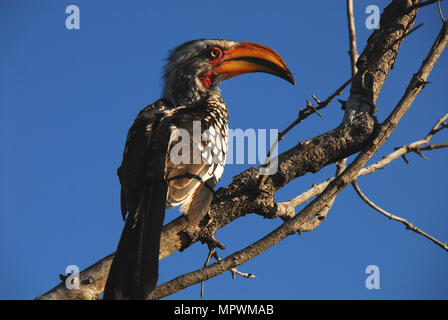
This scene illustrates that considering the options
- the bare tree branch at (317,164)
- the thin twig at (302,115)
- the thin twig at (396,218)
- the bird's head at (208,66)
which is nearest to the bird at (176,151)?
the bird's head at (208,66)

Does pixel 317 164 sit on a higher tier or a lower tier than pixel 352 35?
lower

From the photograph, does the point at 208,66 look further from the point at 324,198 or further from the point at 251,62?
the point at 324,198

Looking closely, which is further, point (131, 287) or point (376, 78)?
point (376, 78)

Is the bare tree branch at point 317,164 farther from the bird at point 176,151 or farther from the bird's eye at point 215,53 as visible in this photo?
the bird's eye at point 215,53

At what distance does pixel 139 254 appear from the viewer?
9.45ft

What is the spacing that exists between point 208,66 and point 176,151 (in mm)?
1662

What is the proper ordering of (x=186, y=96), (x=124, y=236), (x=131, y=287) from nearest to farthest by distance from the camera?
(x=131, y=287) < (x=124, y=236) < (x=186, y=96)

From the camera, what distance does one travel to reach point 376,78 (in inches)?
147

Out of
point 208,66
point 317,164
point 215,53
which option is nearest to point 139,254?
point 317,164

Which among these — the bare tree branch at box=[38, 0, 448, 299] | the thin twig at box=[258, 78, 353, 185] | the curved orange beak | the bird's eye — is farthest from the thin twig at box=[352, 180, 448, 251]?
the bird's eye

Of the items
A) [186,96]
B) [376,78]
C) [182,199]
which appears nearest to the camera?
[182,199]

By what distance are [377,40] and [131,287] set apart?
281 cm
